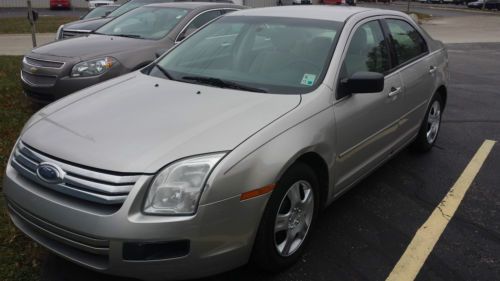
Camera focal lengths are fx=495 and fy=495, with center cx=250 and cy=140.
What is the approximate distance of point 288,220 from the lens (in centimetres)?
305

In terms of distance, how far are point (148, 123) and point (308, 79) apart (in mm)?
1197

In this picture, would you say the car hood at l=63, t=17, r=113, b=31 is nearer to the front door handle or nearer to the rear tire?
the rear tire

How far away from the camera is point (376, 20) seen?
4.32 meters

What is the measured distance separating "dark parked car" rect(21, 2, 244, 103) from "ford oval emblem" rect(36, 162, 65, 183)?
256 centimetres

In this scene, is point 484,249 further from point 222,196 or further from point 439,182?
point 222,196

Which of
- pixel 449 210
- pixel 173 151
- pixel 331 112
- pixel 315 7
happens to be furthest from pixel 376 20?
pixel 173 151

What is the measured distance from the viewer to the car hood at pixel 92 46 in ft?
19.6

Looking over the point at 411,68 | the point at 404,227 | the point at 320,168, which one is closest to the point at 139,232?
the point at 320,168

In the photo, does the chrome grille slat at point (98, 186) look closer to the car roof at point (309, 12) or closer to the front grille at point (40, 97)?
the car roof at point (309, 12)

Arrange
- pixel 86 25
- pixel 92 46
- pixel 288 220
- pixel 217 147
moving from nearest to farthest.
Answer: pixel 217 147 → pixel 288 220 → pixel 92 46 → pixel 86 25

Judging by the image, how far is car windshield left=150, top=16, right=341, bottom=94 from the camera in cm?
352

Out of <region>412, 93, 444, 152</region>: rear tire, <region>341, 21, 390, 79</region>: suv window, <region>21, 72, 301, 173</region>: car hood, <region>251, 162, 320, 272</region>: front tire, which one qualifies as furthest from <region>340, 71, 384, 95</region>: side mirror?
<region>412, 93, 444, 152</region>: rear tire

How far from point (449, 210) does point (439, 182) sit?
0.62m

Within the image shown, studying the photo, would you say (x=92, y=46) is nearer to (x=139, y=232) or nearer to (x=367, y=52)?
(x=367, y=52)
